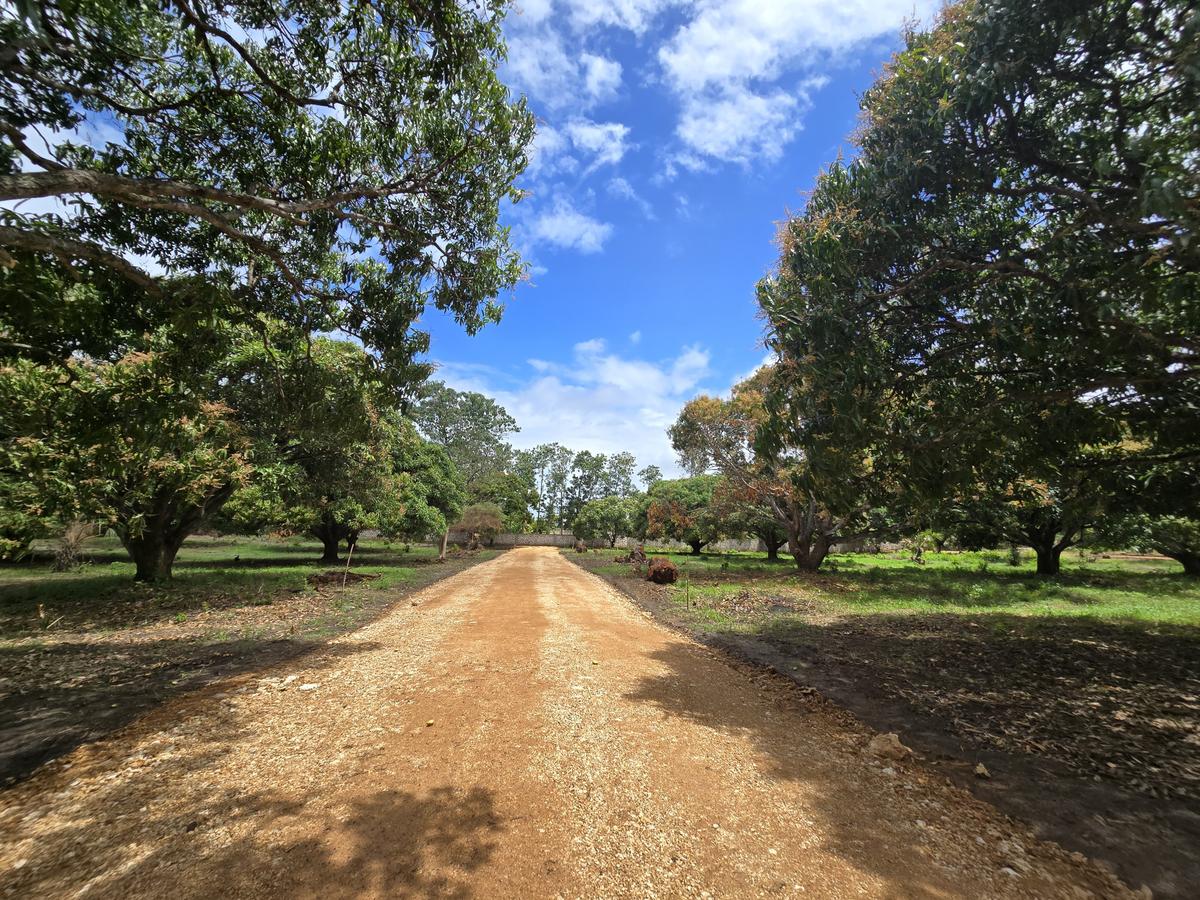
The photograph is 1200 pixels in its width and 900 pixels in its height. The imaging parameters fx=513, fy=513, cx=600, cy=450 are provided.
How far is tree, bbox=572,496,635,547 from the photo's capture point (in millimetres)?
53562

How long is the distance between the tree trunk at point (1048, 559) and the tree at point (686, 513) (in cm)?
1364

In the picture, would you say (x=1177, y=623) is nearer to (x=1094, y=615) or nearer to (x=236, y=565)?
(x=1094, y=615)

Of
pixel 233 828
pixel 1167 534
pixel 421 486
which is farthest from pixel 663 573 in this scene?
pixel 1167 534

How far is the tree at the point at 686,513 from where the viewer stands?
3263cm

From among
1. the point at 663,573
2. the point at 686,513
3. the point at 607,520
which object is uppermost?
the point at 686,513

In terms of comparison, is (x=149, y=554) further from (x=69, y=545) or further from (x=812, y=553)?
(x=812, y=553)

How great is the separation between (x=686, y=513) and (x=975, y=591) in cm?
2080

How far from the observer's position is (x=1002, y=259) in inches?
251

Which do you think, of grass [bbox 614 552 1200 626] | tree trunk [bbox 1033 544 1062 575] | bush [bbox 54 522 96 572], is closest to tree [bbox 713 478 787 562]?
grass [bbox 614 552 1200 626]

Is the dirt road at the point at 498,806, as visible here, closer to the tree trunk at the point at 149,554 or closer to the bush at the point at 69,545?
the tree trunk at the point at 149,554

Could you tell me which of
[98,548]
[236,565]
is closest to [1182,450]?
[236,565]

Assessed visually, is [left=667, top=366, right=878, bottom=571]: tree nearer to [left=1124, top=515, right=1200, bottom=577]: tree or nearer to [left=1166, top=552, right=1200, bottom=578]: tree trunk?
[left=1124, top=515, right=1200, bottom=577]: tree

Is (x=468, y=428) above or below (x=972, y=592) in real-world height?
above

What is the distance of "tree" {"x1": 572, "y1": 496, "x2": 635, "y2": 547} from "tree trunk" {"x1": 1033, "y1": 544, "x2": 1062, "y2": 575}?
34.8 m
